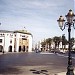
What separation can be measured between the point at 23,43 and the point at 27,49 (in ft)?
27.2

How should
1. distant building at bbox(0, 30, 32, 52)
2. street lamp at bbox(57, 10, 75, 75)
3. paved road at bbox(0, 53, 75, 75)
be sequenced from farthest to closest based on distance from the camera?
1. distant building at bbox(0, 30, 32, 52)
2. paved road at bbox(0, 53, 75, 75)
3. street lamp at bbox(57, 10, 75, 75)

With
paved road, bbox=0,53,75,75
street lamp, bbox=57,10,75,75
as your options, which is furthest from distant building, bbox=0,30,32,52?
street lamp, bbox=57,10,75,75

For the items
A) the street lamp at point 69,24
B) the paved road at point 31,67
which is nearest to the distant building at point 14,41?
the paved road at point 31,67

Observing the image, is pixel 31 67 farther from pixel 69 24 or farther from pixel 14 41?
pixel 14 41

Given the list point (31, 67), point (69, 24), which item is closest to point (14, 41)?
point (31, 67)

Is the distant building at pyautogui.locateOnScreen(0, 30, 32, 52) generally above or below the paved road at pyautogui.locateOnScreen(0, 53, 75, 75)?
above

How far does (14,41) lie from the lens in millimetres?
117125

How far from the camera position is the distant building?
109 meters

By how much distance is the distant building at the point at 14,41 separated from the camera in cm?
10894

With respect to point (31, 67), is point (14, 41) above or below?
above

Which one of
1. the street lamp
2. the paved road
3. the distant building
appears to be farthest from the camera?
the distant building

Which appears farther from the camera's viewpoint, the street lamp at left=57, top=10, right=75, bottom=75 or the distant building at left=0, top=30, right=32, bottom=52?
the distant building at left=0, top=30, right=32, bottom=52

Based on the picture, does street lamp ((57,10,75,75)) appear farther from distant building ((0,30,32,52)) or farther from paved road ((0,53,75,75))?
distant building ((0,30,32,52))

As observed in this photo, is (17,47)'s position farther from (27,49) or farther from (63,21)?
(63,21)
